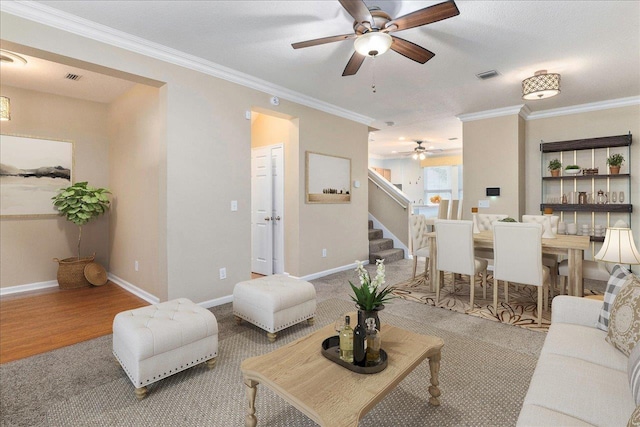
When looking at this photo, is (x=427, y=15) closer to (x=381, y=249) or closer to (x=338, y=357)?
(x=338, y=357)

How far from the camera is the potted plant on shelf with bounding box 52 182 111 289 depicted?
170 inches

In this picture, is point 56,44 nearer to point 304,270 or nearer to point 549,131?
point 304,270

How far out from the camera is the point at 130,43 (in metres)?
2.99

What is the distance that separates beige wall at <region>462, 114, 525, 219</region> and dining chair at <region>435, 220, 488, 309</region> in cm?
206

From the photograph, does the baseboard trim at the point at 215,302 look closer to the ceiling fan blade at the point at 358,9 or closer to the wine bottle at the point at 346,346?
the wine bottle at the point at 346,346

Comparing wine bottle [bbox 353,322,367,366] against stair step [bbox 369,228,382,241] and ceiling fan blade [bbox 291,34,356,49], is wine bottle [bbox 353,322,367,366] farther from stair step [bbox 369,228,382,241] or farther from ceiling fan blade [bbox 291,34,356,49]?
stair step [bbox 369,228,382,241]

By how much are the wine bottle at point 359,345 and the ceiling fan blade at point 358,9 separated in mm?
1987

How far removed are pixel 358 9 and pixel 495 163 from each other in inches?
165

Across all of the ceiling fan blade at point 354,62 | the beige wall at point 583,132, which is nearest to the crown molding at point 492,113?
the beige wall at point 583,132

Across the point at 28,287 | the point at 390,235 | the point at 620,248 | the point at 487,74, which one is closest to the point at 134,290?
the point at 28,287

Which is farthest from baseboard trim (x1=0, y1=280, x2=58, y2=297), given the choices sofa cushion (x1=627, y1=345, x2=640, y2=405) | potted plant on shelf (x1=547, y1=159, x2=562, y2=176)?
potted plant on shelf (x1=547, y1=159, x2=562, y2=176)

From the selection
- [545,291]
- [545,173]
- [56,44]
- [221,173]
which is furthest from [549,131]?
[56,44]

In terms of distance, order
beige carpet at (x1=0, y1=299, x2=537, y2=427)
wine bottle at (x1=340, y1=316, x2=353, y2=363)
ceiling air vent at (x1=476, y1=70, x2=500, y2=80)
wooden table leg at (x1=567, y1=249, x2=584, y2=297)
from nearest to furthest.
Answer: wine bottle at (x1=340, y1=316, x2=353, y2=363), beige carpet at (x1=0, y1=299, x2=537, y2=427), wooden table leg at (x1=567, y1=249, x2=584, y2=297), ceiling air vent at (x1=476, y1=70, x2=500, y2=80)

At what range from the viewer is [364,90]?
4344 mm
